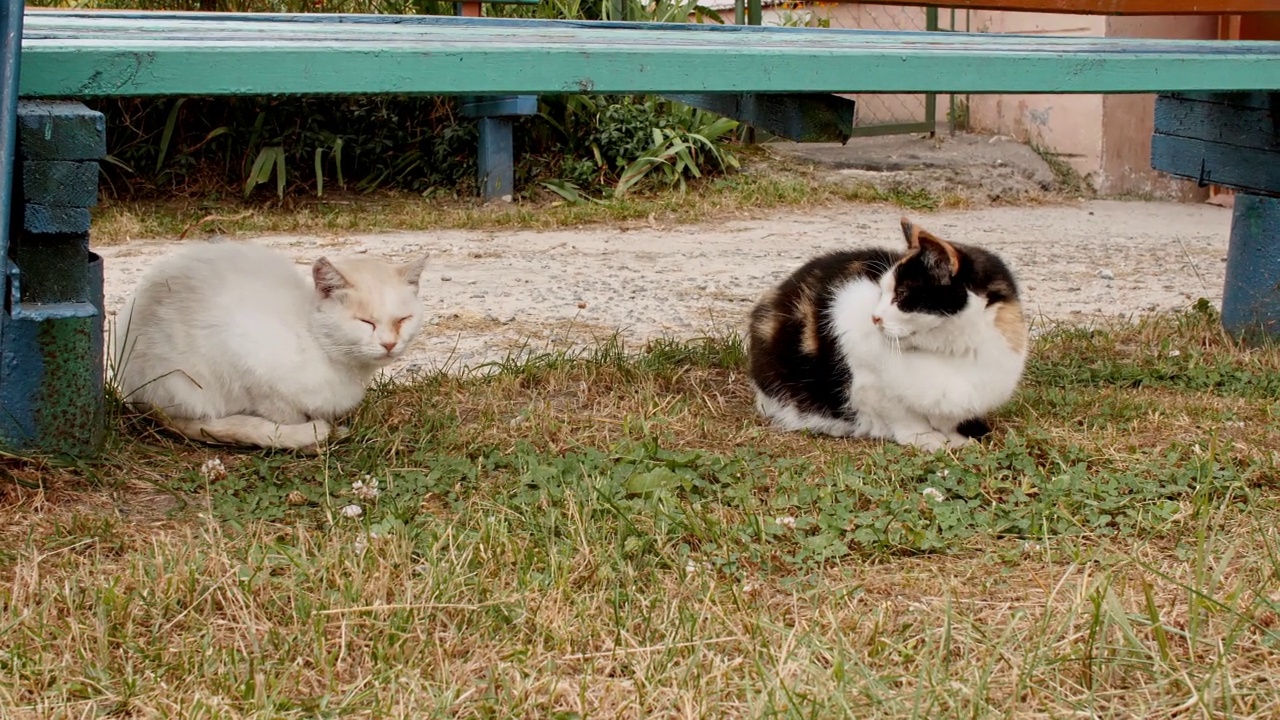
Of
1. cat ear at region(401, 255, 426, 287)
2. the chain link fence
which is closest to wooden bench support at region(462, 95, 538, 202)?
the chain link fence

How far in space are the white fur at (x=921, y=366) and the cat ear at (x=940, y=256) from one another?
0.09m

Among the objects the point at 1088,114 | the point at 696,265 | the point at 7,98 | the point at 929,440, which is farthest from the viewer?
the point at 1088,114

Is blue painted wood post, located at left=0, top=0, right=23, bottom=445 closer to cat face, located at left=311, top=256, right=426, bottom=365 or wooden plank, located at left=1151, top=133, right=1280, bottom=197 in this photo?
cat face, located at left=311, top=256, right=426, bottom=365

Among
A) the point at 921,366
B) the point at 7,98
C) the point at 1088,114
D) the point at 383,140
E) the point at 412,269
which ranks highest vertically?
the point at 7,98

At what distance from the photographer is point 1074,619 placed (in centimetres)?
195

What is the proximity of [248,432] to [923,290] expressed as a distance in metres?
1.59

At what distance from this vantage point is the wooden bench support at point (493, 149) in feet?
23.9

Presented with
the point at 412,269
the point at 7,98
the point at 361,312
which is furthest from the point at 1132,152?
the point at 7,98

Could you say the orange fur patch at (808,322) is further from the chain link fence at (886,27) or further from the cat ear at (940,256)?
the chain link fence at (886,27)

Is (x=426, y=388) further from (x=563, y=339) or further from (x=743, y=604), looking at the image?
(x=743, y=604)

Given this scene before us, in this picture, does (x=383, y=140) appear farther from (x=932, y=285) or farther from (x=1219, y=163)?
(x=932, y=285)

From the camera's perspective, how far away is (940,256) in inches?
117

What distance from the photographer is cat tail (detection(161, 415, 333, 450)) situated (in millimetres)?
2928

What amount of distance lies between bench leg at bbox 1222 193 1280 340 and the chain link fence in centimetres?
498
